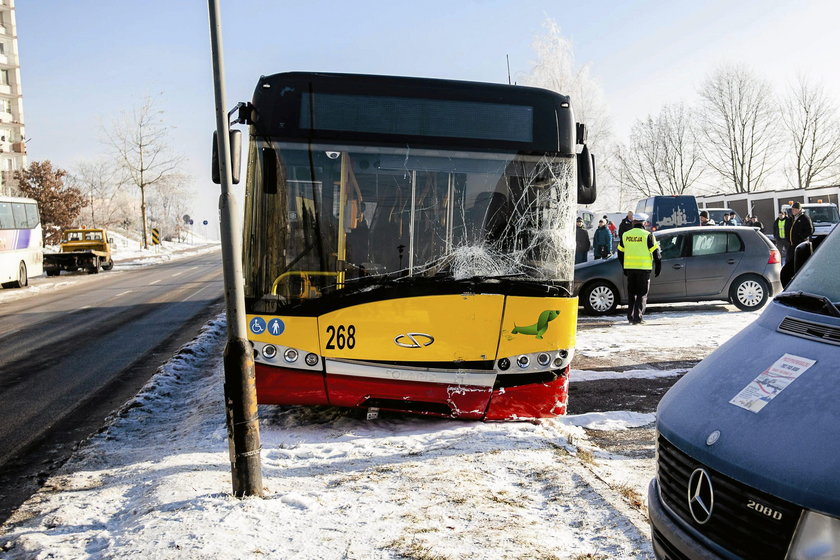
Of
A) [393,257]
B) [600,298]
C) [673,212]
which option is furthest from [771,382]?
[673,212]

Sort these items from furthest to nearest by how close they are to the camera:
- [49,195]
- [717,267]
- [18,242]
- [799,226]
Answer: [49,195] < [18,242] < [799,226] < [717,267]

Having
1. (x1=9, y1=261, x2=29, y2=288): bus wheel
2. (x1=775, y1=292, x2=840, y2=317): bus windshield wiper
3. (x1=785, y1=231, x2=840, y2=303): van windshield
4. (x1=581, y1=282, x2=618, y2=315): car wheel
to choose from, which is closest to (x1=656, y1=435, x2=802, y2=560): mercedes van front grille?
(x1=775, y1=292, x2=840, y2=317): bus windshield wiper

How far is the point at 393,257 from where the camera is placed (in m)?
6.09

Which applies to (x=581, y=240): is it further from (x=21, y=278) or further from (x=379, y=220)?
(x=21, y=278)

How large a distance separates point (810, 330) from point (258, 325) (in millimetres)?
4332

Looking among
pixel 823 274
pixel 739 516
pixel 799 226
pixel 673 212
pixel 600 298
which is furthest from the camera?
pixel 673 212

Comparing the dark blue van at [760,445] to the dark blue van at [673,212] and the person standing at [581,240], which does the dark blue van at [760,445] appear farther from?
the dark blue van at [673,212]

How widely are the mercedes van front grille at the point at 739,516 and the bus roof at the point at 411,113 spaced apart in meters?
4.04

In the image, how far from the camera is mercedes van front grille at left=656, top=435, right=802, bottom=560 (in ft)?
7.22

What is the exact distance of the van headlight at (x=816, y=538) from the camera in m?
2.06

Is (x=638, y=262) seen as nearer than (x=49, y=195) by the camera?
Yes

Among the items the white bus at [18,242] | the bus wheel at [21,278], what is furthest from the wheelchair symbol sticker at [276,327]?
the bus wheel at [21,278]

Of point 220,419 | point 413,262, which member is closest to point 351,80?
point 413,262

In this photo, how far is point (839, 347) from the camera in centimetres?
264
